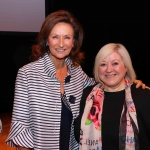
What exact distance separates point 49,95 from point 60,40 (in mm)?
371

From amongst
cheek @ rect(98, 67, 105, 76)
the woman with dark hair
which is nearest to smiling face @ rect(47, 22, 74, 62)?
the woman with dark hair

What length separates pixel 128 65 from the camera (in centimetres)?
205

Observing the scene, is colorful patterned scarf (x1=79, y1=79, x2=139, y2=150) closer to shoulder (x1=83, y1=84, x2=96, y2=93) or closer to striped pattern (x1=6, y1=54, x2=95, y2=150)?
shoulder (x1=83, y1=84, x2=96, y2=93)

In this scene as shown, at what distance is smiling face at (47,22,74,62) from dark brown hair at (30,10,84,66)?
0.03 meters

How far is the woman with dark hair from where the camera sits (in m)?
1.92

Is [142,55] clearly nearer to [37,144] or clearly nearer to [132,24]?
[132,24]

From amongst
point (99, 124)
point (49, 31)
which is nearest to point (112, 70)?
point (99, 124)

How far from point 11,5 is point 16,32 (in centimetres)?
46

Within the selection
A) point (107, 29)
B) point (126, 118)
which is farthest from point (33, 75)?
point (107, 29)

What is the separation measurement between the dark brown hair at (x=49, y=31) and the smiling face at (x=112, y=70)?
0.29 m

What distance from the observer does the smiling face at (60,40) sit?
79.0 inches

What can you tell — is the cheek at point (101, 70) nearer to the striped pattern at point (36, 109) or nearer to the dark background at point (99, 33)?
the striped pattern at point (36, 109)

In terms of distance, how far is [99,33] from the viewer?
17.8 ft

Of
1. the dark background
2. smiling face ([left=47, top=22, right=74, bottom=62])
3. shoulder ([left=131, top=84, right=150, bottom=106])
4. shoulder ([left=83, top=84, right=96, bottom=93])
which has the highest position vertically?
the dark background
